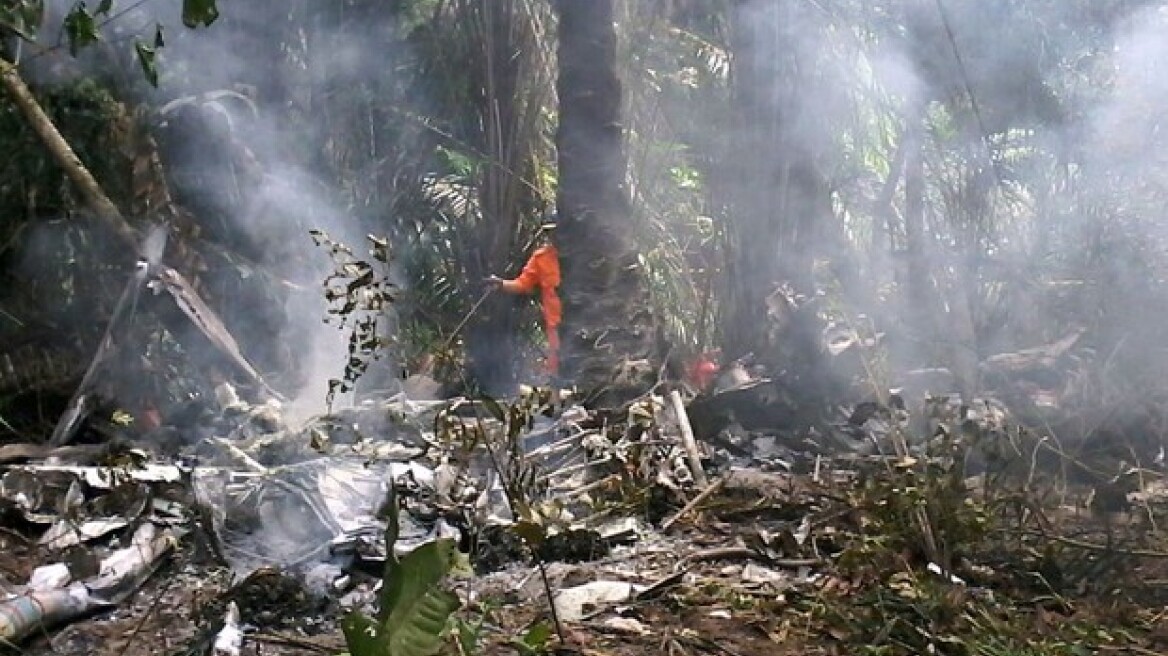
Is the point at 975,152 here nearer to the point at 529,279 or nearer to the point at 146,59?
the point at 529,279

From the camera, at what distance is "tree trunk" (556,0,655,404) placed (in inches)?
225

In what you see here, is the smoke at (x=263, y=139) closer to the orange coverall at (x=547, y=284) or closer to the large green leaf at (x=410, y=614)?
the orange coverall at (x=547, y=284)

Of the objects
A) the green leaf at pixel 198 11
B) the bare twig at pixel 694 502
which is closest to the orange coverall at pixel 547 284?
the bare twig at pixel 694 502

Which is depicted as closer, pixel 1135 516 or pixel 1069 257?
pixel 1135 516

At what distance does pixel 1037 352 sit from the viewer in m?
5.79

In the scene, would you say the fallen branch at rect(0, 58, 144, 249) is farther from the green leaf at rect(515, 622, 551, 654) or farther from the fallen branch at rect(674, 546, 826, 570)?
the green leaf at rect(515, 622, 551, 654)

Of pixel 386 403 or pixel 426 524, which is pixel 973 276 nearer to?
pixel 386 403

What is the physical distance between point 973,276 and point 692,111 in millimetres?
1804

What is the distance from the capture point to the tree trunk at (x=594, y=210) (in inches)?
225

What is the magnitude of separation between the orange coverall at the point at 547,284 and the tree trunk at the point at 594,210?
144 mm

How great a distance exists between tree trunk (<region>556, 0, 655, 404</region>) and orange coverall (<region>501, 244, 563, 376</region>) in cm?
14

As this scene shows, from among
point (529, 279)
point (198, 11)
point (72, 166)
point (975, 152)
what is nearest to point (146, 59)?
point (198, 11)

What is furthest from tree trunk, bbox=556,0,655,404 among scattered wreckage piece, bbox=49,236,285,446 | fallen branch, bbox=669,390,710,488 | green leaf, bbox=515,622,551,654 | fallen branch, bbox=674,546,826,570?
green leaf, bbox=515,622,551,654

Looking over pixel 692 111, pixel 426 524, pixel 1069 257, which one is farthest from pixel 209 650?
pixel 1069 257
